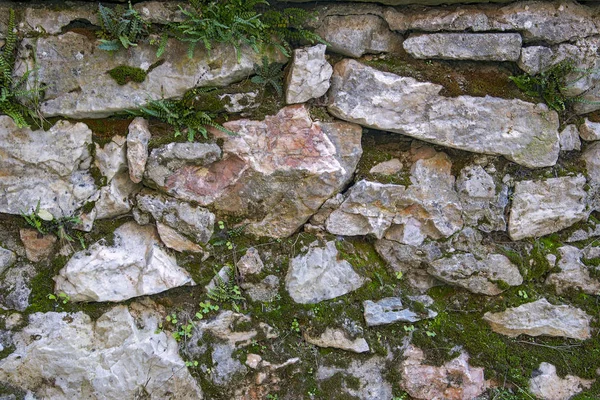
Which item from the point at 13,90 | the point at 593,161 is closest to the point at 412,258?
Result: the point at 593,161

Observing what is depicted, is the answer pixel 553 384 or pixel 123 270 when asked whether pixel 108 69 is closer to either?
pixel 123 270

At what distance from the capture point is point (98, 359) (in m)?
4.21

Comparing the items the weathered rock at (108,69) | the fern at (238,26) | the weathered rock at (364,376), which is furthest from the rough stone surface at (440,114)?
the weathered rock at (364,376)

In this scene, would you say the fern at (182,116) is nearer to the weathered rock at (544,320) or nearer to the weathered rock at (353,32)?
the weathered rock at (353,32)

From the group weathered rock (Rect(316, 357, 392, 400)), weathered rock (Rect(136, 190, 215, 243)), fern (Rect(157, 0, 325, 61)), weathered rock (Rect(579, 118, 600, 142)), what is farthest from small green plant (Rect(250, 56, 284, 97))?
weathered rock (Rect(579, 118, 600, 142))

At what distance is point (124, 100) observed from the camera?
4180mm

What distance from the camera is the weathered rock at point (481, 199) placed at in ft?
15.3

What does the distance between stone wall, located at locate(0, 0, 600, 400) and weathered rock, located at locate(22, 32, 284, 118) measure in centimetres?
2

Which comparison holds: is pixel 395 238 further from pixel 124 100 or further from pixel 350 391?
pixel 124 100

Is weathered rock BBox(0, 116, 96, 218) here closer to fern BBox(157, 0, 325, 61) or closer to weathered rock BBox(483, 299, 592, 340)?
fern BBox(157, 0, 325, 61)

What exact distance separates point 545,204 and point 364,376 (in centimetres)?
268

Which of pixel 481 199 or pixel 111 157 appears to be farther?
pixel 481 199

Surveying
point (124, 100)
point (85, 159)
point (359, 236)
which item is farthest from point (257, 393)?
point (124, 100)

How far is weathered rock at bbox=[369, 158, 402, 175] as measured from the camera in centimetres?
469
